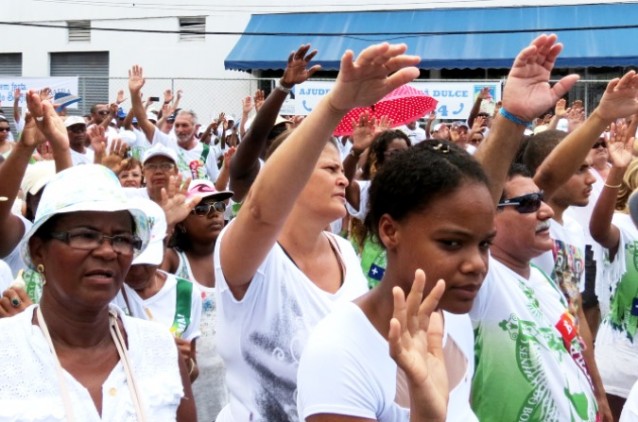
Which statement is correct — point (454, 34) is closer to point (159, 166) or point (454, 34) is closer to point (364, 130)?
point (364, 130)

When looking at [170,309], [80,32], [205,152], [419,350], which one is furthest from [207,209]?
[80,32]

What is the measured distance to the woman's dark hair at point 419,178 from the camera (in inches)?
89.7

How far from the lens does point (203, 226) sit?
15.1ft

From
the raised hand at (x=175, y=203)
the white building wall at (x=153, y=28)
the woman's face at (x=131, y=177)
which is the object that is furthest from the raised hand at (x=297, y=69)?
the white building wall at (x=153, y=28)

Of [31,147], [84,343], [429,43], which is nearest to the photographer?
[84,343]

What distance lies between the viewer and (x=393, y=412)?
213 cm

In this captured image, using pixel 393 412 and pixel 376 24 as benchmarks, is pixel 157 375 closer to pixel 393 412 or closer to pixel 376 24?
pixel 393 412

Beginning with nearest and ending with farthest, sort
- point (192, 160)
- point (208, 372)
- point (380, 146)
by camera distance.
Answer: point (208, 372) < point (380, 146) < point (192, 160)

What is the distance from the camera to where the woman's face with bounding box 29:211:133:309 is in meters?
2.34

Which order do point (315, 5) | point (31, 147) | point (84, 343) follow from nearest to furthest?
point (84, 343) < point (31, 147) < point (315, 5)

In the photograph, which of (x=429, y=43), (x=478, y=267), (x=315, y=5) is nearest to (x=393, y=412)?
(x=478, y=267)

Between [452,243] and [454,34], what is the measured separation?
2168cm

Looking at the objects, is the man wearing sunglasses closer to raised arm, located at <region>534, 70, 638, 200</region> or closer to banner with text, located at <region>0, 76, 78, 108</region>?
raised arm, located at <region>534, 70, 638, 200</region>

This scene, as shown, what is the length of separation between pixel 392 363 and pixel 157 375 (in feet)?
2.23
